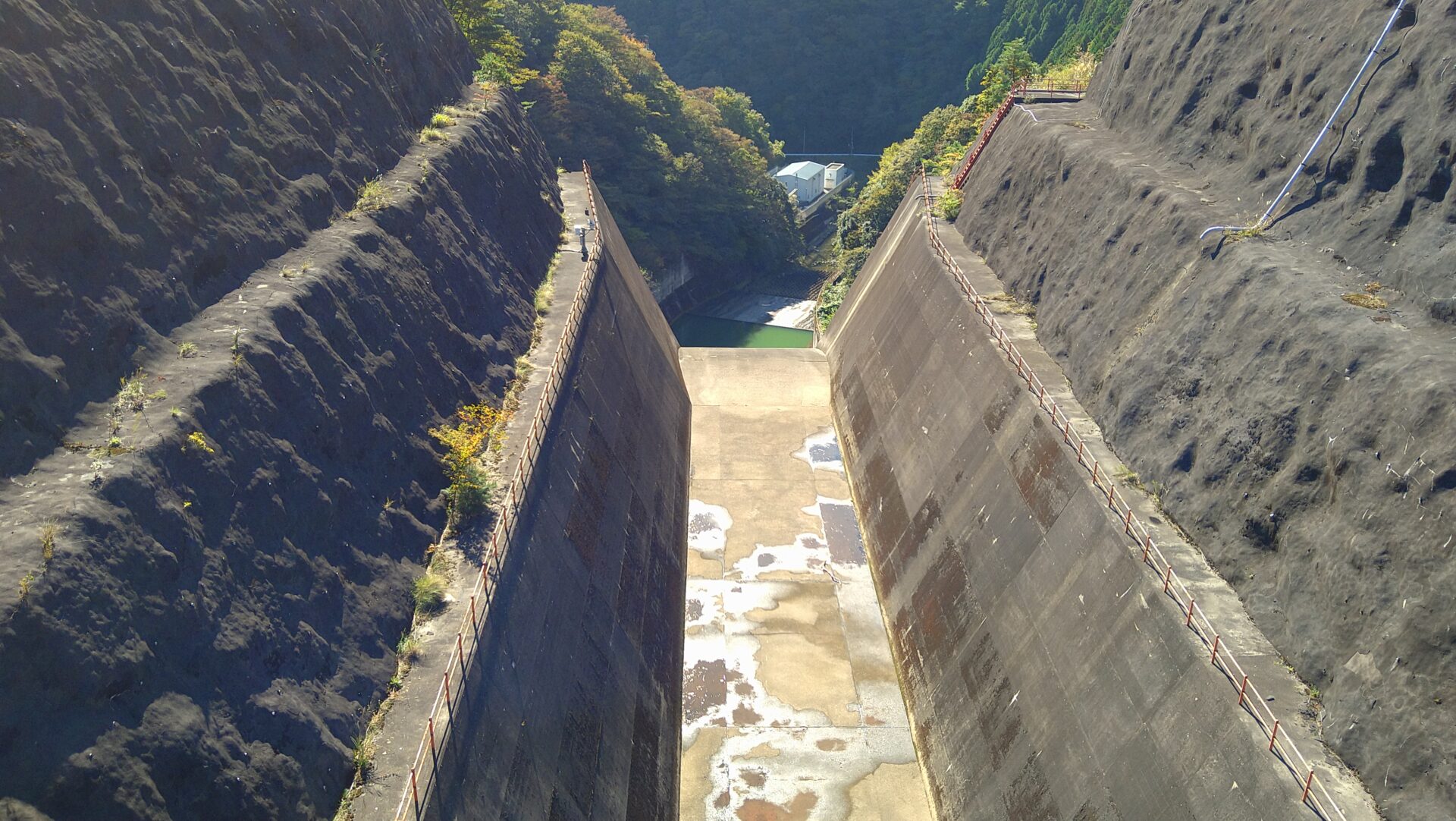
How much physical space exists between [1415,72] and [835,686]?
47.9ft

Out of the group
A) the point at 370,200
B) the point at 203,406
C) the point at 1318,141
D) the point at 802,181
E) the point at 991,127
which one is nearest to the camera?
the point at 203,406

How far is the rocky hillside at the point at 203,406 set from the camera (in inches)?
349

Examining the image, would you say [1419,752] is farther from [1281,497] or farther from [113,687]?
[113,687]

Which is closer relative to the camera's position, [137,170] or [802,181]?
[137,170]

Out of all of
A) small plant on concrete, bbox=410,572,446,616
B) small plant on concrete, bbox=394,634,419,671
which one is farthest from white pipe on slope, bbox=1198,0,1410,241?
small plant on concrete, bbox=394,634,419,671

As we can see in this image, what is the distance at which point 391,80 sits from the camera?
23.4 meters

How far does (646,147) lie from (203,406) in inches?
1589

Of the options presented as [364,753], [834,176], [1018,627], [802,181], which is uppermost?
[364,753]

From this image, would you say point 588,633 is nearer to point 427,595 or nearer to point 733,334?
point 427,595

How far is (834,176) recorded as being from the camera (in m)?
76.8

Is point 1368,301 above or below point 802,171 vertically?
above

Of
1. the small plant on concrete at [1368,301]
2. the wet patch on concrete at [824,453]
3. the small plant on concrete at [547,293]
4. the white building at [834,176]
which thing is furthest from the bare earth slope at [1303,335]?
the white building at [834,176]

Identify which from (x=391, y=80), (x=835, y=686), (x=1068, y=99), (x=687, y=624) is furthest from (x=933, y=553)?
(x=1068, y=99)

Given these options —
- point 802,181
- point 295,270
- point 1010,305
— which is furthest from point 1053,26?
point 295,270
